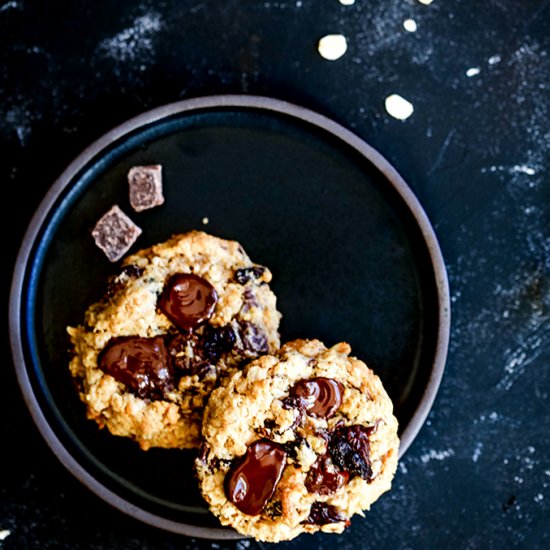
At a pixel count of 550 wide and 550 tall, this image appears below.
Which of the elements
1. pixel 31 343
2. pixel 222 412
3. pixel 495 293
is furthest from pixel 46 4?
pixel 495 293

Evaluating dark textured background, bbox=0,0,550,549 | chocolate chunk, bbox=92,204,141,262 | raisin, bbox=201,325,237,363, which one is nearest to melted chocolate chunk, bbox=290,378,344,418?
raisin, bbox=201,325,237,363

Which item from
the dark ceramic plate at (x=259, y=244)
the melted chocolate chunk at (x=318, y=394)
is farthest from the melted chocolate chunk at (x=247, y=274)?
the melted chocolate chunk at (x=318, y=394)

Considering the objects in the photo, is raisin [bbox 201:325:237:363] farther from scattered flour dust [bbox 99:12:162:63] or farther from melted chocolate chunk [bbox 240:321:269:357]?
scattered flour dust [bbox 99:12:162:63]

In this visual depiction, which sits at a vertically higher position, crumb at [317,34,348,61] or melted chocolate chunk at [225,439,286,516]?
crumb at [317,34,348,61]

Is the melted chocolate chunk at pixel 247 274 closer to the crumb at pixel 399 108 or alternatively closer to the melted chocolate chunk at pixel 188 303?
the melted chocolate chunk at pixel 188 303

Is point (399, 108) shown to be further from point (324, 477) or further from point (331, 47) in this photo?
point (324, 477)

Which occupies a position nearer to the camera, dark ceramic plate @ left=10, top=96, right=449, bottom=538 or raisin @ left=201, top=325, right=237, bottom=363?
raisin @ left=201, top=325, right=237, bottom=363
